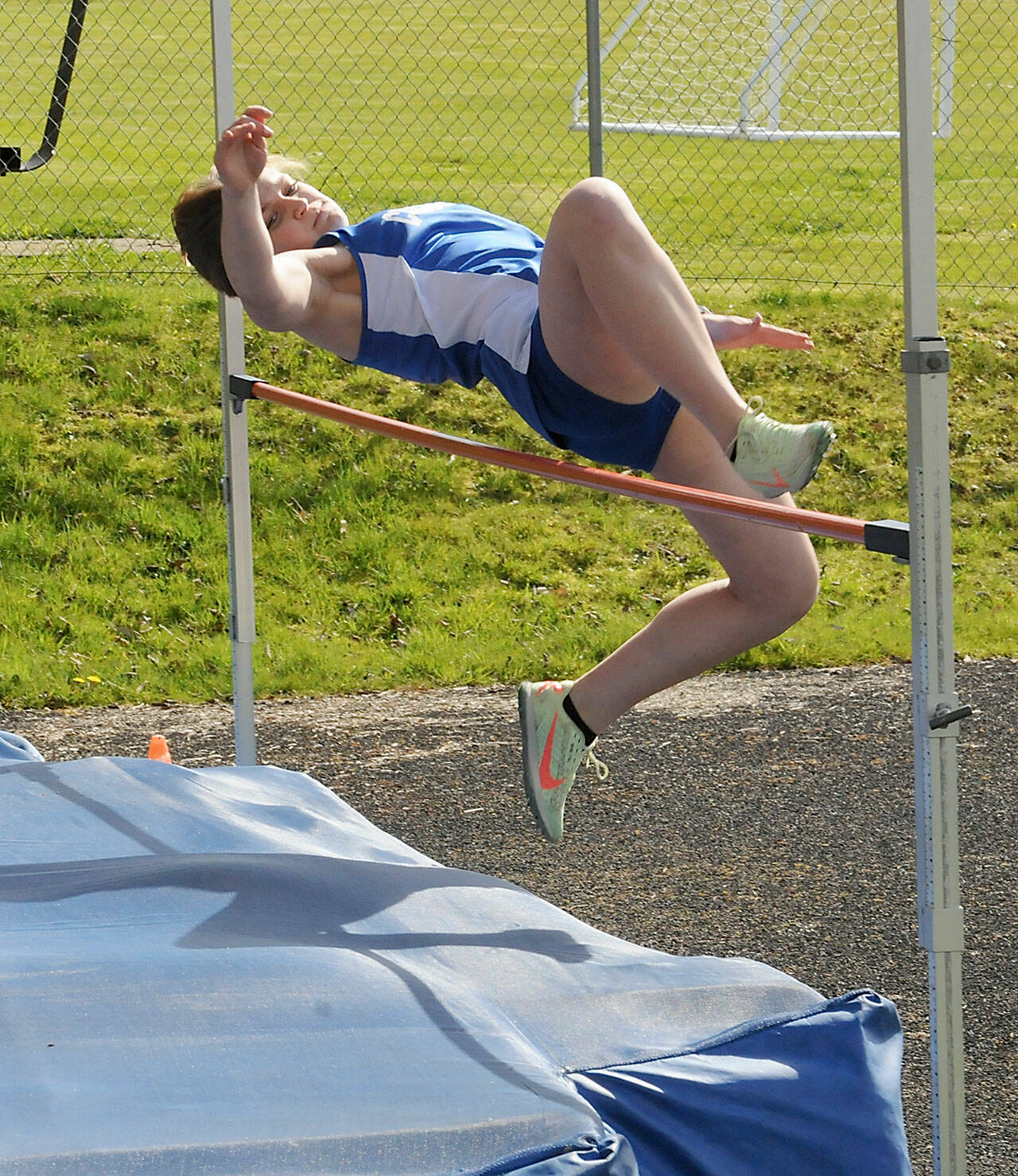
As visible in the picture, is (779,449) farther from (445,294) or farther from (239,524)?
(239,524)

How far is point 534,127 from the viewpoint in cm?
1073

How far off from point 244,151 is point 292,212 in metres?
0.54

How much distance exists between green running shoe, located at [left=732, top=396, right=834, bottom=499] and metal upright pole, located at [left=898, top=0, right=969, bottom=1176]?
0.25 m

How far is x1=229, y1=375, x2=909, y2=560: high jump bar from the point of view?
1.97 metres

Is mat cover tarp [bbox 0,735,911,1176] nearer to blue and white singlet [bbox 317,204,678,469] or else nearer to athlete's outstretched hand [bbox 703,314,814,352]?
blue and white singlet [bbox 317,204,678,469]

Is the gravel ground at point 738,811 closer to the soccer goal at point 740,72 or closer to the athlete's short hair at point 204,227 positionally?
the athlete's short hair at point 204,227

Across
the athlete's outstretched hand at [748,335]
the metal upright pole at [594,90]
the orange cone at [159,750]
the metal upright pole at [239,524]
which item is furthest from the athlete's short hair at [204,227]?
the metal upright pole at [594,90]

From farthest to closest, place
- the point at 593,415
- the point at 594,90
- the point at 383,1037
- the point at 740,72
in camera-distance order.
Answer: the point at 740,72, the point at 594,90, the point at 593,415, the point at 383,1037

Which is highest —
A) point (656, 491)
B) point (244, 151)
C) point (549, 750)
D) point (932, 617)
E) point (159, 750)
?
point (244, 151)

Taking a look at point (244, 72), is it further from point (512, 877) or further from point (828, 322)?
point (512, 877)

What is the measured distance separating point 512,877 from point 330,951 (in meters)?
1.45

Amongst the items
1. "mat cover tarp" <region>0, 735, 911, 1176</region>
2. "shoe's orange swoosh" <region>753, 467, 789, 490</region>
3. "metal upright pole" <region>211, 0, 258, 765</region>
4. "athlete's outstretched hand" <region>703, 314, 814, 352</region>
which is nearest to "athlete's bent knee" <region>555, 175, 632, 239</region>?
"shoe's orange swoosh" <region>753, 467, 789, 490</region>

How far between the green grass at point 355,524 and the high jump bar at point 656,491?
2289 mm

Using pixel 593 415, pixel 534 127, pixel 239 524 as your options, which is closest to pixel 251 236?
pixel 593 415
